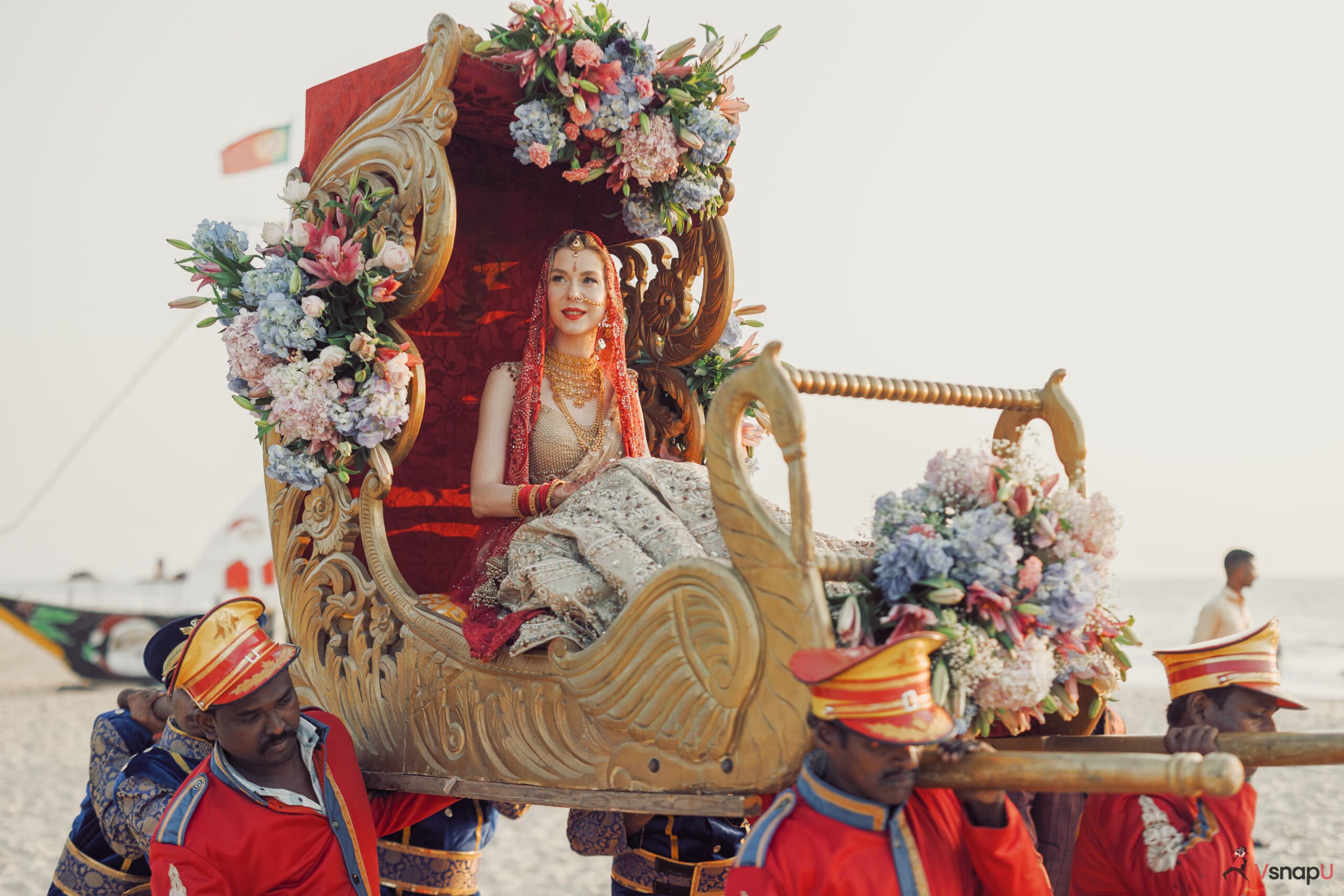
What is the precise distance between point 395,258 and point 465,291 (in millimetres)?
1038

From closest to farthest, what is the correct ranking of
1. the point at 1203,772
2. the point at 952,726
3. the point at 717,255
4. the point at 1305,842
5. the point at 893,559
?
the point at 1203,772 < the point at 952,726 < the point at 893,559 < the point at 717,255 < the point at 1305,842

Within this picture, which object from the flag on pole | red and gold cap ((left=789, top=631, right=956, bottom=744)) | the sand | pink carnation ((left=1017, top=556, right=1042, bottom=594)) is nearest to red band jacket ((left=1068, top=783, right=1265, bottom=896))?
pink carnation ((left=1017, top=556, right=1042, bottom=594))

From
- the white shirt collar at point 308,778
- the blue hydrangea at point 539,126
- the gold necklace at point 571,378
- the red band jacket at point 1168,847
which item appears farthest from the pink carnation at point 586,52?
the red band jacket at point 1168,847

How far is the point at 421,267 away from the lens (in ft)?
12.6

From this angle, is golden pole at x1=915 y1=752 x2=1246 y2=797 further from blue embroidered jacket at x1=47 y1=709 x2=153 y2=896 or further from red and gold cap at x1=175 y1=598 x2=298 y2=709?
blue embroidered jacket at x1=47 y1=709 x2=153 y2=896

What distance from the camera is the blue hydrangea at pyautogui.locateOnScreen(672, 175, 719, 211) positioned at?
14.0ft

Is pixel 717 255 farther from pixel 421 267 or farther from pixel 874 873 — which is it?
pixel 874 873

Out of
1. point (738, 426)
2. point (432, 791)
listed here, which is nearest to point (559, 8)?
point (738, 426)

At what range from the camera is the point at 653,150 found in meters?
4.04

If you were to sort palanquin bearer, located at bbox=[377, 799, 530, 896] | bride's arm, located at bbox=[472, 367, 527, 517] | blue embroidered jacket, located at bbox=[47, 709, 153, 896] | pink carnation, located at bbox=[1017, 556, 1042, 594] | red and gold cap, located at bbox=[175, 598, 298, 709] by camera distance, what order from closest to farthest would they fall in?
1. pink carnation, located at bbox=[1017, 556, 1042, 594]
2. red and gold cap, located at bbox=[175, 598, 298, 709]
3. blue embroidered jacket, located at bbox=[47, 709, 153, 896]
4. bride's arm, located at bbox=[472, 367, 527, 517]
5. palanquin bearer, located at bbox=[377, 799, 530, 896]

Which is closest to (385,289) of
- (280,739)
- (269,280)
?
(269,280)

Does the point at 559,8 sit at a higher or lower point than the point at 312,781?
higher

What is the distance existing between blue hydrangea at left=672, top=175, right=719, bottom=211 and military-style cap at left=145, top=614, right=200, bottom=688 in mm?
2121

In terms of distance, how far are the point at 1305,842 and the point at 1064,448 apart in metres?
7.24
